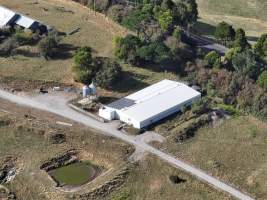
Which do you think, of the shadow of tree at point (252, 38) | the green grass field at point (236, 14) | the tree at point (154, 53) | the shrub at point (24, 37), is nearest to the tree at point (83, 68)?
the tree at point (154, 53)

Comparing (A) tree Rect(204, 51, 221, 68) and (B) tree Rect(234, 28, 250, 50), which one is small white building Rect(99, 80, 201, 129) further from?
(B) tree Rect(234, 28, 250, 50)

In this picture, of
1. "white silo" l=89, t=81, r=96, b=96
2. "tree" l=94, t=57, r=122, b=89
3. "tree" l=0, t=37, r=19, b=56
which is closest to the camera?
"white silo" l=89, t=81, r=96, b=96

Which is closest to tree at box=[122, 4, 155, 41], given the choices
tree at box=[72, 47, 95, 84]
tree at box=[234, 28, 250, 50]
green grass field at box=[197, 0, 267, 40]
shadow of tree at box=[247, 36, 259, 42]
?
tree at box=[234, 28, 250, 50]

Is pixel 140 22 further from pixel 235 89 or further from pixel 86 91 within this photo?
pixel 235 89

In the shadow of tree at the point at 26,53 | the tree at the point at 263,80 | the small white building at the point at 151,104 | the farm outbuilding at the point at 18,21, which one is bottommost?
the small white building at the point at 151,104

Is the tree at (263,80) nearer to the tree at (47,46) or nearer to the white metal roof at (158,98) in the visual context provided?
the white metal roof at (158,98)

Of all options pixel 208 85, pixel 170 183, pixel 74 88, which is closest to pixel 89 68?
pixel 74 88
